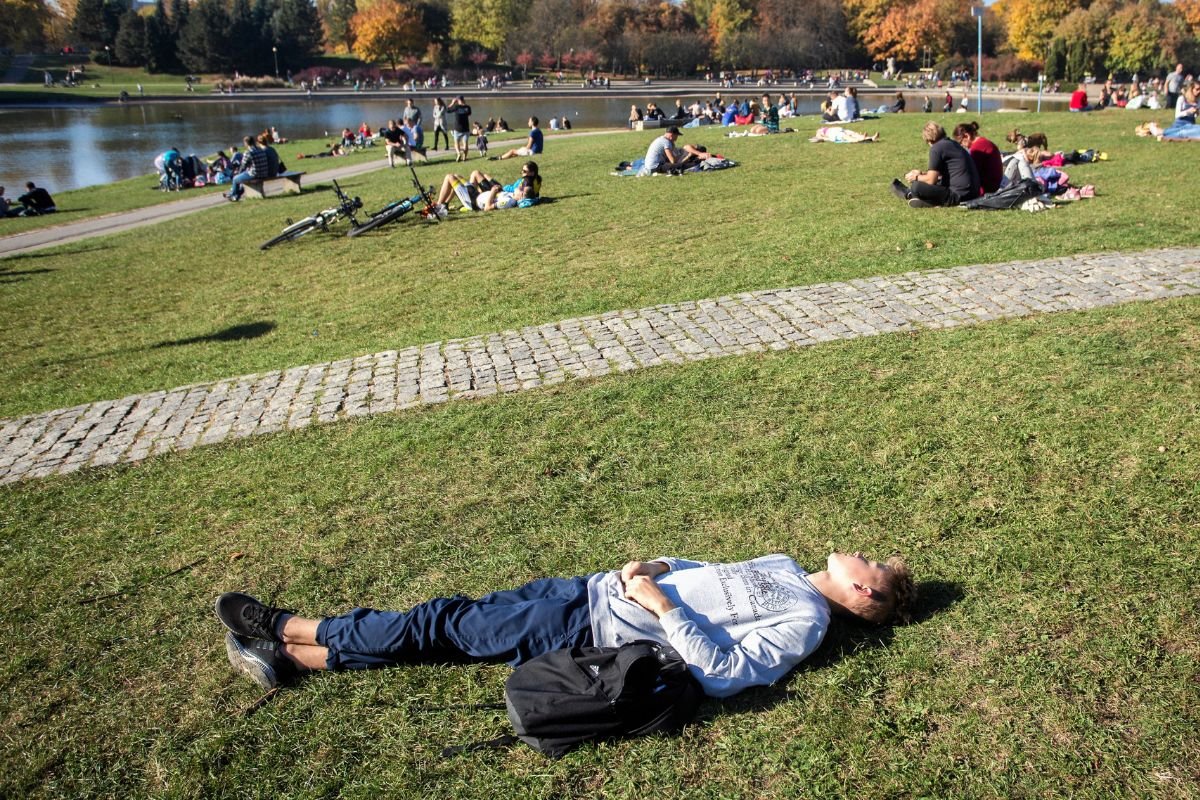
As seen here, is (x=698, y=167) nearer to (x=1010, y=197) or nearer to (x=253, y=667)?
(x=1010, y=197)

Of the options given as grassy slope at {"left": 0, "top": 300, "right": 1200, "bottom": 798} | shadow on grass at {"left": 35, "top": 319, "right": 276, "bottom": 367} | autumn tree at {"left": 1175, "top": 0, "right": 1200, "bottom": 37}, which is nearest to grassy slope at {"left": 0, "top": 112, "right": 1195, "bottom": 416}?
shadow on grass at {"left": 35, "top": 319, "right": 276, "bottom": 367}

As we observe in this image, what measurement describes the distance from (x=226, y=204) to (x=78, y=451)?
47.8 feet

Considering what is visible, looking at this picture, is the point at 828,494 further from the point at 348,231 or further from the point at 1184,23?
the point at 1184,23

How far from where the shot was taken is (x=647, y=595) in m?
3.60

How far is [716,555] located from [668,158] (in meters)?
13.9

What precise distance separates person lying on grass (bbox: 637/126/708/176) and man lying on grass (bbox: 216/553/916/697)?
46.7 feet

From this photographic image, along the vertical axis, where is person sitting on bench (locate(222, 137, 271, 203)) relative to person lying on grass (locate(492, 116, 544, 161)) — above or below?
below

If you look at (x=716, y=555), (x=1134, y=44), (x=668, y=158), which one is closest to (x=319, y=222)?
(x=668, y=158)

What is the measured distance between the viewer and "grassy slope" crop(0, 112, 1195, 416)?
890 cm

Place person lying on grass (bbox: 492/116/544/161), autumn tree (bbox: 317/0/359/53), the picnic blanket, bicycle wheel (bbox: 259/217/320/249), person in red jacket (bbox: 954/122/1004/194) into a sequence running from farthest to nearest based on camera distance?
autumn tree (bbox: 317/0/359/53)
person lying on grass (bbox: 492/116/544/161)
the picnic blanket
bicycle wheel (bbox: 259/217/320/249)
person in red jacket (bbox: 954/122/1004/194)

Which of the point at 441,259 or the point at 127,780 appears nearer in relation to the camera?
the point at 127,780

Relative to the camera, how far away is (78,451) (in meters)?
6.77

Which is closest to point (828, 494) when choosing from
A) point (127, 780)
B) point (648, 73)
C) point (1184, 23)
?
point (127, 780)

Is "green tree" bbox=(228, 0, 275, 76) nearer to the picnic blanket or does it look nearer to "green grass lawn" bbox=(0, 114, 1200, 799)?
the picnic blanket
